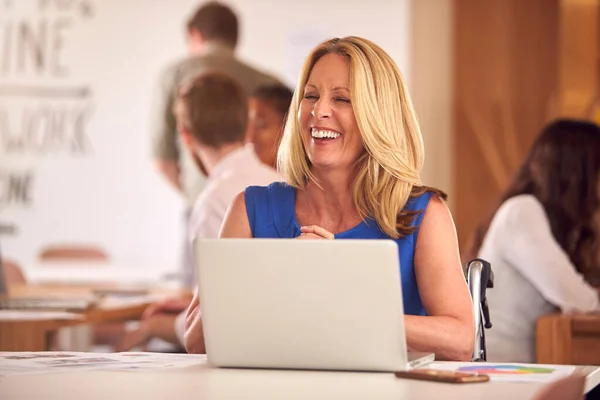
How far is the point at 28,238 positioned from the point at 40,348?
450 cm

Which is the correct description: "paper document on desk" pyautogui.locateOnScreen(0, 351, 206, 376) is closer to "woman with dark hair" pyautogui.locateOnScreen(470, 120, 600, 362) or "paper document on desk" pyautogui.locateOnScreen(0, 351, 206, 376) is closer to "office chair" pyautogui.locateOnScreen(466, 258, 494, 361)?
"office chair" pyautogui.locateOnScreen(466, 258, 494, 361)

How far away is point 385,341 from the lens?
193cm

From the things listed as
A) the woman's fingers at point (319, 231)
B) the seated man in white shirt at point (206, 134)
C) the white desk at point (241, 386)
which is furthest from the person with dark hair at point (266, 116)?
the white desk at point (241, 386)

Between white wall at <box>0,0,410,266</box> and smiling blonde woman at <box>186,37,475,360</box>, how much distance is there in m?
5.04

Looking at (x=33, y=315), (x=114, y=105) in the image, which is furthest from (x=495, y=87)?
(x=33, y=315)

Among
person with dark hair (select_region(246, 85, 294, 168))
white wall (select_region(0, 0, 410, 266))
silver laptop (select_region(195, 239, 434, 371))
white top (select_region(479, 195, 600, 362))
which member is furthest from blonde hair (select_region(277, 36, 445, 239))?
white wall (select_region(0, 0, 410, 266))

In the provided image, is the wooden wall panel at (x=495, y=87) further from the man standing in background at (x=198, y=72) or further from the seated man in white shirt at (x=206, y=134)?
the seated man in white shirt at (x=206, y=134)

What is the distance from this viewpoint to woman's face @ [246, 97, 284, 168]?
5.09 meters

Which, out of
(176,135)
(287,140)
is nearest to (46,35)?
(176,135)

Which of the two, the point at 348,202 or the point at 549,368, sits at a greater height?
the point at 348,202

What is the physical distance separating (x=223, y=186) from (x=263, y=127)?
1195mm

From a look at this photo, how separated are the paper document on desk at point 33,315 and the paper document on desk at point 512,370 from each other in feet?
5.55

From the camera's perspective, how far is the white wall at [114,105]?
25.3ft

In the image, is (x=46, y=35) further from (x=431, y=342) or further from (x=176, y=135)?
(x=431, y=342)
